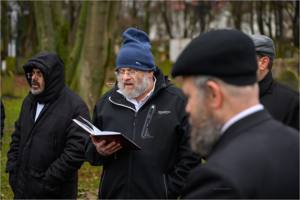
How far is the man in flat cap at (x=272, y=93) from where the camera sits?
120 inches

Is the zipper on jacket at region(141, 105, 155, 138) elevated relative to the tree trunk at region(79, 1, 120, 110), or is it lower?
lower

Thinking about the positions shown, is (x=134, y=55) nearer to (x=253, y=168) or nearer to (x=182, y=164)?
(x=182, y=164)

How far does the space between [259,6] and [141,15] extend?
26.1 metres

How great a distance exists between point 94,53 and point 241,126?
24.3 ft

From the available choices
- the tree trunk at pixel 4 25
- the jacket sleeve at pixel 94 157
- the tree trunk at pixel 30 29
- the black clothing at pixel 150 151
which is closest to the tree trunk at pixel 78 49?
the jacket sleeve at pixel 94 157

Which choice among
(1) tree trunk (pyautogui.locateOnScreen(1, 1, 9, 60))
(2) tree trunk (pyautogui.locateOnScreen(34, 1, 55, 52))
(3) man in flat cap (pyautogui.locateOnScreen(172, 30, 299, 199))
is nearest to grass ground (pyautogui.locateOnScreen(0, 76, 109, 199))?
(2) tree trunk (pyautogui.locateOnScreen(34, 1, 55, 52))

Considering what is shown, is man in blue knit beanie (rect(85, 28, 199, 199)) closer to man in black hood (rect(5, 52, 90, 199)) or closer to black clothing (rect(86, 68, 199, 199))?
black clothing (rect(86, 68, 199, 199))

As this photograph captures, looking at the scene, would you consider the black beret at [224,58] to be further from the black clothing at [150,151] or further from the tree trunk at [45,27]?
the tree trunk at [45,27]

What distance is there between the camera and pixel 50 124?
374 centimetres

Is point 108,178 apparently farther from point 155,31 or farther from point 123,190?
point 155,31

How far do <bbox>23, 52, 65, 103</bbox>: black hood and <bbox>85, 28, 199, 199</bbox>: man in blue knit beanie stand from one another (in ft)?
2.33

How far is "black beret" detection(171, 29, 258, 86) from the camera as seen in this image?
1.49 metres

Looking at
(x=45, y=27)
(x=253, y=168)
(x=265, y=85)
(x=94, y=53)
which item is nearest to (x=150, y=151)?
(x=265, y=85)

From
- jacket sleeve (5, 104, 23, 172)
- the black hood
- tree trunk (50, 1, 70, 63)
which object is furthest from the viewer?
tree trunk (50, 1, 70, 63)
